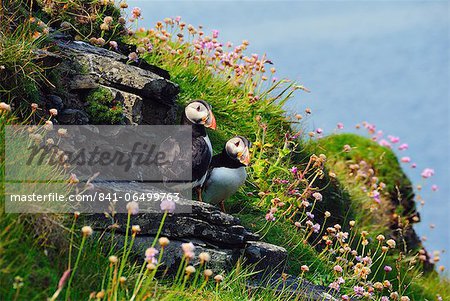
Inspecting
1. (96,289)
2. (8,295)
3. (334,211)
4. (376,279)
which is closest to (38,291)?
(8,295)

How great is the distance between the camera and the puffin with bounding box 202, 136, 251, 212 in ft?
25.2

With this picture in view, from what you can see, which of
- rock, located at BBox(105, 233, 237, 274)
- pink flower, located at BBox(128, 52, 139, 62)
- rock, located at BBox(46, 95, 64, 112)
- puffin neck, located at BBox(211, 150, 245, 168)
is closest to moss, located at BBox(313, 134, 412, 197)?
pink flower, located at BBox(128, 52, 139, 62)

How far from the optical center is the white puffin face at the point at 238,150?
7638 millimetres

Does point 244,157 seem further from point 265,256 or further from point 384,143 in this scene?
point 384,143

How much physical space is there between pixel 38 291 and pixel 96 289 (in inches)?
21.5

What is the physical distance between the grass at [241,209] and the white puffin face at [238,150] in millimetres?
726

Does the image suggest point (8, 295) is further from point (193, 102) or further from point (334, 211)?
point (334, 211)

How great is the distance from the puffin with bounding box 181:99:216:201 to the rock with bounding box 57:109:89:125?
1167 mm

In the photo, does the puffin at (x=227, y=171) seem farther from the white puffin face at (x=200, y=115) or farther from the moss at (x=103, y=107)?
the moss at (x=103, y=107)

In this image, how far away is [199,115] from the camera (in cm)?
750

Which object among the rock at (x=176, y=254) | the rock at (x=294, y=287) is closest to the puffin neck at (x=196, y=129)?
the rock at (x=176, y=254)

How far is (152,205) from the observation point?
639cm

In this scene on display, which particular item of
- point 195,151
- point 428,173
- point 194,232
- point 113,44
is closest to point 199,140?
point 195,151

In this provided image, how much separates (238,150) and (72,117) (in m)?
1.89
